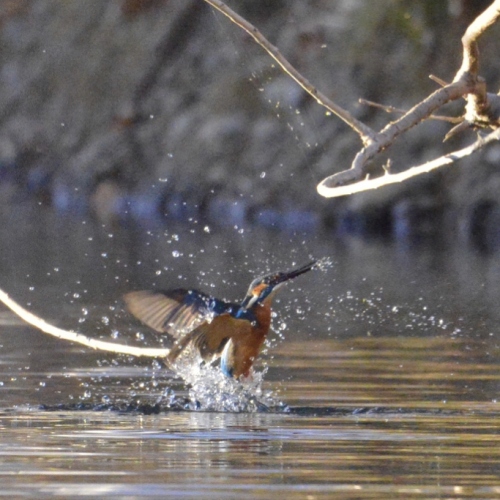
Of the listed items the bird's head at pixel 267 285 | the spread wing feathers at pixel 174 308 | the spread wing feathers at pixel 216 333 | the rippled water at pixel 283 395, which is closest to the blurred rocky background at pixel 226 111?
the rippled water at pixel 283 395

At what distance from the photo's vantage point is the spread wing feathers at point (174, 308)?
7.32 m

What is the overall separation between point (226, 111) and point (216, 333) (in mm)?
20523

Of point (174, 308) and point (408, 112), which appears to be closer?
point (408, 112)

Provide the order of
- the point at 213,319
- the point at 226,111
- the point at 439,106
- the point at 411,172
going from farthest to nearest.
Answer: the point at 226,111, the point at 213,319, the point at 439,106, the point at 411,172

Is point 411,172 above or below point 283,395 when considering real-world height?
above

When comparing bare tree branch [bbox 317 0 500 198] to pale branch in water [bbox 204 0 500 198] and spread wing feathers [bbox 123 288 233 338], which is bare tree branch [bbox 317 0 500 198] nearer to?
pale branch in water [bbox 204 0 500 198]

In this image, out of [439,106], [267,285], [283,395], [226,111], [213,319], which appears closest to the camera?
[439,106]

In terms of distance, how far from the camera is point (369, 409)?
6.89 m

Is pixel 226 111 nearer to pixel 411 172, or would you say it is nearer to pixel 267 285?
pixel 267 285

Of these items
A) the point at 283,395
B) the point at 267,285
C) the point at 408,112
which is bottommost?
the point at 283,395

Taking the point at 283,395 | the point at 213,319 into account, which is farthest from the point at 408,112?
the point at 283,395

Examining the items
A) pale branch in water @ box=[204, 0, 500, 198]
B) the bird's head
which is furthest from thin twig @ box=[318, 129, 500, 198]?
the bird's head

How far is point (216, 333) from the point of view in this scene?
24.7ft

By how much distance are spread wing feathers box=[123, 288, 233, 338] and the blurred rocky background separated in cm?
1265
